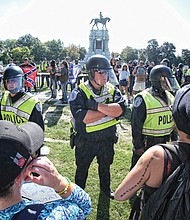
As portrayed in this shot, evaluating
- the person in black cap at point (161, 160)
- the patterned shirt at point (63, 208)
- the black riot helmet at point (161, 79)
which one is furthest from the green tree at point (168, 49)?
the patterned shirt at point (63, 208)

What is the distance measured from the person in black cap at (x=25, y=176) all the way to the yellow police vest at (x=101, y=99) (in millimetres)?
1842

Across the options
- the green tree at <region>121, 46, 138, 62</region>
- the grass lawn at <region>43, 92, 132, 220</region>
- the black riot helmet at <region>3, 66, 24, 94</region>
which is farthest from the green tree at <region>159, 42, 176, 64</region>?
the black riot helmet at <region>3, 66, 24, 94</region>

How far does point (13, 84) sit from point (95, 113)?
109cm

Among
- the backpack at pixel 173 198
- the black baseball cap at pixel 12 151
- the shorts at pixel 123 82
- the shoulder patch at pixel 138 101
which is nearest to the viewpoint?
the black baseball cap at pixel 12 151

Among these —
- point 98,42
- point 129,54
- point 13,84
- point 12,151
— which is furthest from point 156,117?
point 129,54

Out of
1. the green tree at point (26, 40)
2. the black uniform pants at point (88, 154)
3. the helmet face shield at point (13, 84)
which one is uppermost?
the green tree at point (26, 40)

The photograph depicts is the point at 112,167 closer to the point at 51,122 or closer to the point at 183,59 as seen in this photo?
the point at 51,122

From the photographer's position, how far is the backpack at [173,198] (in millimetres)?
1344

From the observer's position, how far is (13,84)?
3.03 metres

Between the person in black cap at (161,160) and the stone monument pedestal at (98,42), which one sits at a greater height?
the stone monument pedestal at (98,42)

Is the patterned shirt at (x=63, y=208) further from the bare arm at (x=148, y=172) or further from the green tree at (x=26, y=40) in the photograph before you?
the green tree at (x=26, y=40)

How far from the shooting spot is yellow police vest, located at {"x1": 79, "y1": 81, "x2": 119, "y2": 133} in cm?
312

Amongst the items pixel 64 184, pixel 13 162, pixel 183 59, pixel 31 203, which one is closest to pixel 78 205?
pixel 64 184

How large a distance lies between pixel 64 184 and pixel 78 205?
5.4 inches
